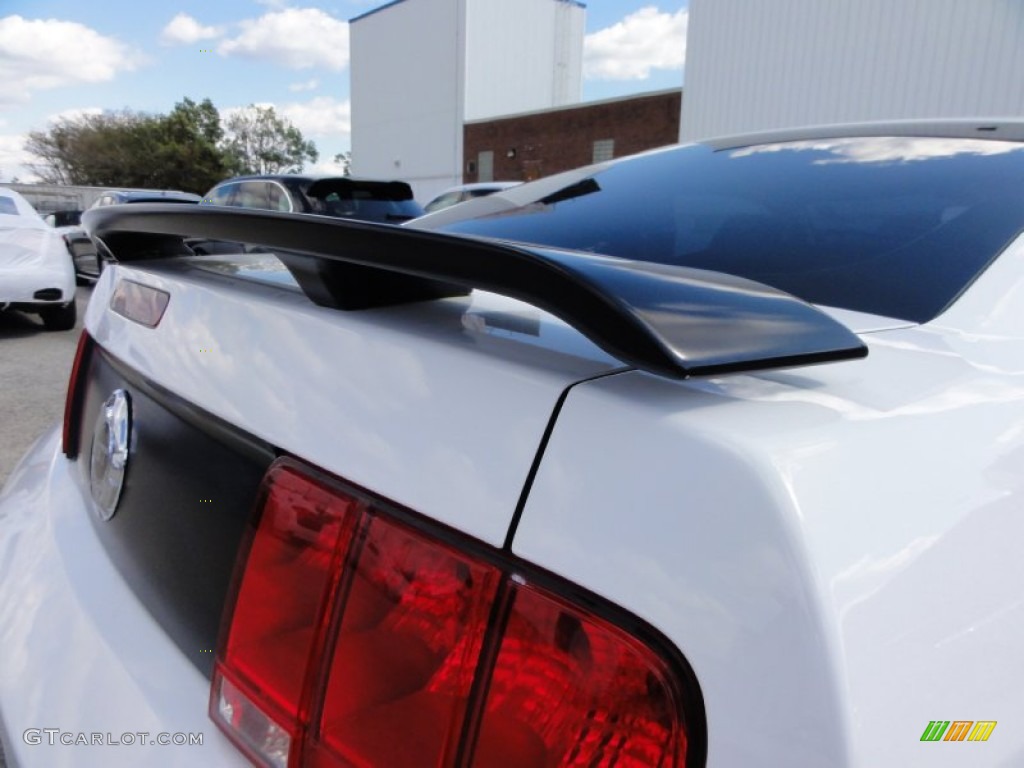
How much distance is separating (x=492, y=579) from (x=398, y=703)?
0.16 meters

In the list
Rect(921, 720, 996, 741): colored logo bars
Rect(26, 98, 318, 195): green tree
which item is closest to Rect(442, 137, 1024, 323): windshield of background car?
Rect(921, 720, 996, 741): colored logo bars

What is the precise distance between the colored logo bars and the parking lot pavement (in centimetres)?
392

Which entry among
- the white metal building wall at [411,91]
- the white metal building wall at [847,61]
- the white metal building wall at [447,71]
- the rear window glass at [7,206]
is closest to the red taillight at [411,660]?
the rear window glass at [7,206]

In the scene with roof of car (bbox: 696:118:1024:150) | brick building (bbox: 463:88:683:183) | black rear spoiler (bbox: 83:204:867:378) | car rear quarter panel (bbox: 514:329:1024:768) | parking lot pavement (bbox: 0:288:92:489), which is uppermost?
brick building (bbox: 463:88:683:183)

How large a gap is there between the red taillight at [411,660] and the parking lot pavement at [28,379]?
11.2 ft

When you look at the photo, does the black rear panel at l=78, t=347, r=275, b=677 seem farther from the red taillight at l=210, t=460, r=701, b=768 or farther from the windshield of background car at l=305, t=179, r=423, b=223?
the windshield of background car at l=305, t=179, r=423, b=223

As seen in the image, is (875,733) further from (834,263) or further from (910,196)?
(910,196)

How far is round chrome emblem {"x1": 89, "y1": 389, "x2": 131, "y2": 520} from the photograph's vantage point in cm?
114

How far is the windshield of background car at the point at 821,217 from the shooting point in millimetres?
1134

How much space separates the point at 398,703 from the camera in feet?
2.16

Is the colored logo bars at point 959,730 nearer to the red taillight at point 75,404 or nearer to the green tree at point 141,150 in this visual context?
the red taillight at point 75,404

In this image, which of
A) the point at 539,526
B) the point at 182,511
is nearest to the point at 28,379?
the point at 182,511

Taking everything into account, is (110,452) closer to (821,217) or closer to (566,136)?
(821,217)

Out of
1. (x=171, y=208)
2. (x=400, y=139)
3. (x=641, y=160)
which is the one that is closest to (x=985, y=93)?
(x=641, y=160)
